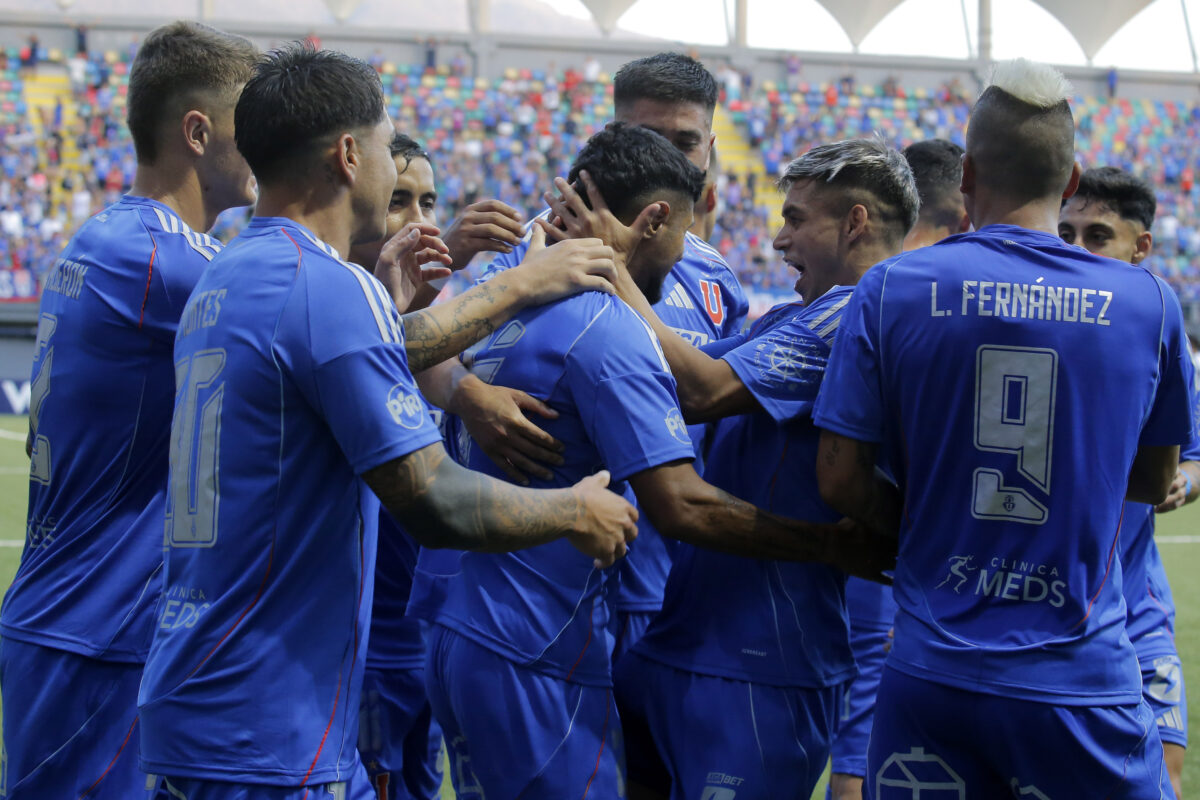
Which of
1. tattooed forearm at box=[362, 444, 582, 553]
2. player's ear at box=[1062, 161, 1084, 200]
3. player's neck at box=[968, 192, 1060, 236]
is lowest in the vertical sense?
tattooed forearm at box=[362, 444, 582, 553]

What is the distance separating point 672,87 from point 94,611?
9.74 ft

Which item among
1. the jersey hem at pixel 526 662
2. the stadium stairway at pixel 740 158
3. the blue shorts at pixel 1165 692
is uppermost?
the jersey hem at pixel 526 662

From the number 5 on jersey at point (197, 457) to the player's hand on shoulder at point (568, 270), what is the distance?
88cm

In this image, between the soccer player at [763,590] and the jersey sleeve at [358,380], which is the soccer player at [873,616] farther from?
the jersey sleeve at [358,380]

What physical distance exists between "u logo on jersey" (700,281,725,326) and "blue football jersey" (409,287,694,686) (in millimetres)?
1348

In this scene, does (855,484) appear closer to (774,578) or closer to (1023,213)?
(774,578)

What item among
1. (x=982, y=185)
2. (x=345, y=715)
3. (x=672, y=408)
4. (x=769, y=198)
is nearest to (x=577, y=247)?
(x=672, y=408)

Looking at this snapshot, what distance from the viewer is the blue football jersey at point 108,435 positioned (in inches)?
119

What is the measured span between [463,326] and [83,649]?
1291 millimetres

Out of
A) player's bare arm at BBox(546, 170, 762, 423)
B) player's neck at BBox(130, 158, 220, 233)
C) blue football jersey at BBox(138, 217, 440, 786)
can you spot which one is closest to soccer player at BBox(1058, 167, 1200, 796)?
player's bare arm at BBox(546, 170, 762, 423)

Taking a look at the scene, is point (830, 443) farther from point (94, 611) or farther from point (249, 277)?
point (94, 611)

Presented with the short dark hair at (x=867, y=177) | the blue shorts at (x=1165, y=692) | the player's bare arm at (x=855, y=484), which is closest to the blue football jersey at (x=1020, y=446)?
the player's bare arm at (x=855, y=484)

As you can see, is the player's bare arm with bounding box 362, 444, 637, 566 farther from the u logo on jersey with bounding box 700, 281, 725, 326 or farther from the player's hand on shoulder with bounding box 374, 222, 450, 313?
the u logo on jersey with bounding box 700, 281, 725, 326

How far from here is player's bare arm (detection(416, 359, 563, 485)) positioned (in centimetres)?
288
